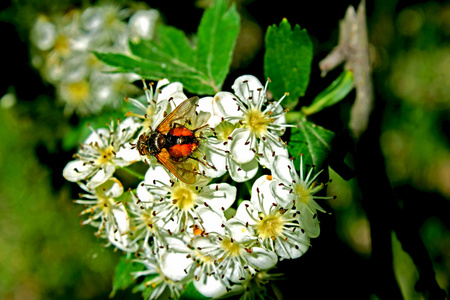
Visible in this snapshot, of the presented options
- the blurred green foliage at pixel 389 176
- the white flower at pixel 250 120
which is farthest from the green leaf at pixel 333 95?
the blurred green foliage at pixel 389 176

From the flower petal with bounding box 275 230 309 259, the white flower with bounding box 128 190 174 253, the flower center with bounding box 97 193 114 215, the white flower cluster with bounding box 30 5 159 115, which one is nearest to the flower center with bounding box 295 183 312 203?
the flower petal with bounding box 275 230 309 259

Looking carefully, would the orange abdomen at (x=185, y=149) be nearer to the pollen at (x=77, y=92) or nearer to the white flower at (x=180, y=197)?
the white flower at (x=180, y=197)

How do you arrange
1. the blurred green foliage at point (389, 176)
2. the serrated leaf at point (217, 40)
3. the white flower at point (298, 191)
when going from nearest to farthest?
the white flower at point (298, 191), the serrated leaf at point (217, 40), the blurred green foliage at point (389, 176)

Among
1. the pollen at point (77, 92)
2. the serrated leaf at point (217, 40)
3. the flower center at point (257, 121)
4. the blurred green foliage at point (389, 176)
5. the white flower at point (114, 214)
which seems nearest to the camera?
the flower center at point (257, 121)

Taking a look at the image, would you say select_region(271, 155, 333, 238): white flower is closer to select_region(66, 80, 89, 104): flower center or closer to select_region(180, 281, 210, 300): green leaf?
select_region(180, 281, 210, 300): green leaf

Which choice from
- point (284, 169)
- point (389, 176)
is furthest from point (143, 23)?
point (389, 176)

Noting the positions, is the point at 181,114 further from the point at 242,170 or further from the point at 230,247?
the point at 230,247
